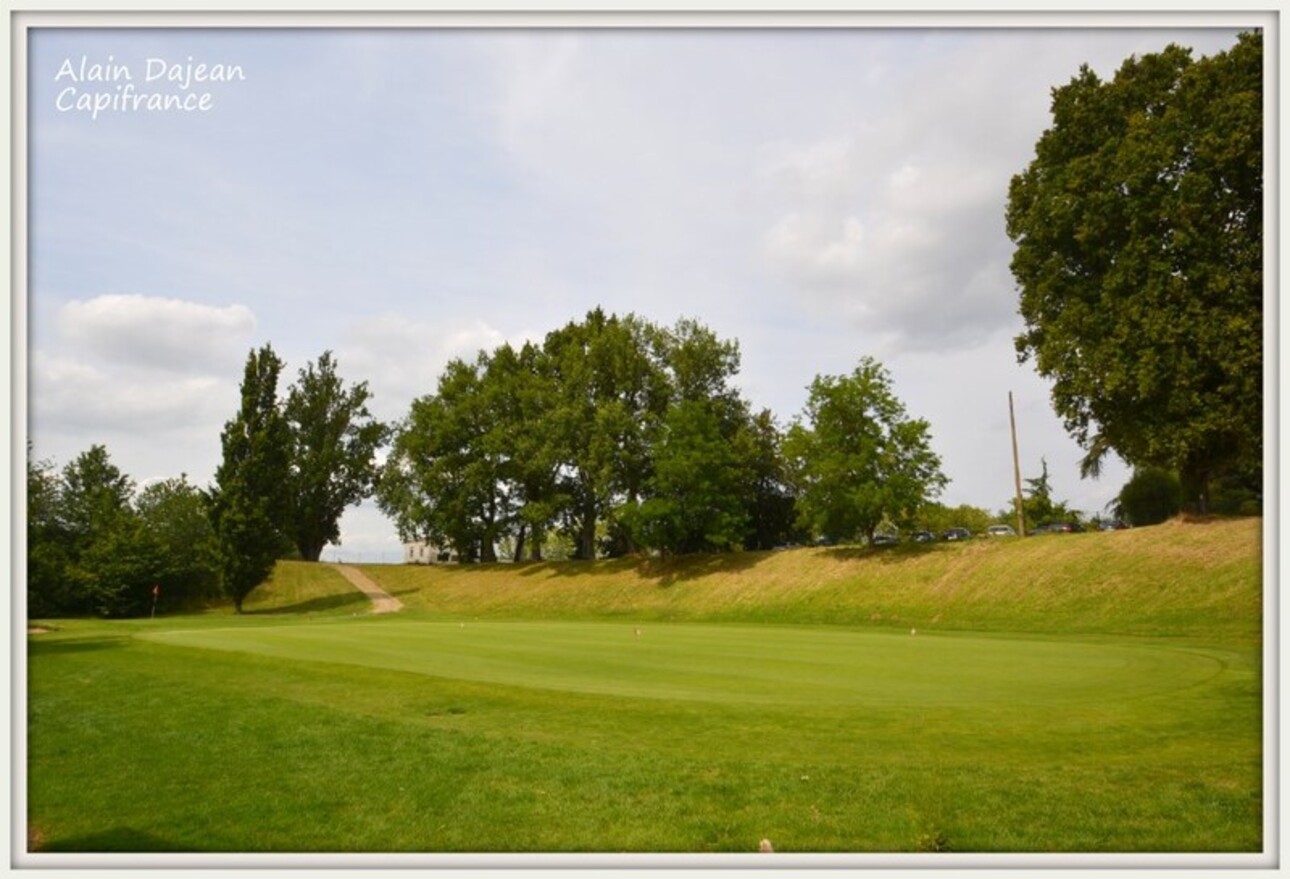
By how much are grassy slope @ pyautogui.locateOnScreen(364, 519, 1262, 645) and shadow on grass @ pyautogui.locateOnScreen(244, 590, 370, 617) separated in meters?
3.27

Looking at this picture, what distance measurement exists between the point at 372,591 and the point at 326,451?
16994mm

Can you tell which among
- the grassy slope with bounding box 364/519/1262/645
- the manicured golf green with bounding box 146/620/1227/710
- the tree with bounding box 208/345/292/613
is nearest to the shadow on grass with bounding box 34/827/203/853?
the manicured golf green with bounding box 146/620/1227/710

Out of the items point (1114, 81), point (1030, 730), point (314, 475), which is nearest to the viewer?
point (1030, 730)

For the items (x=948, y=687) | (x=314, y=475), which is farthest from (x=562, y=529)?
(x=948, y=687)

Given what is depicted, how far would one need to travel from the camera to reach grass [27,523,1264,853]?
709cm

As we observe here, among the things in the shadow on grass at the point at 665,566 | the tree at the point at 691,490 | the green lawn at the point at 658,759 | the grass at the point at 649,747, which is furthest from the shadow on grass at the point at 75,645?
the shadow on grass at the point at 665,566

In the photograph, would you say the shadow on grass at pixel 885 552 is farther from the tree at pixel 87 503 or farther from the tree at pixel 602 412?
the tree at pixel 87 503

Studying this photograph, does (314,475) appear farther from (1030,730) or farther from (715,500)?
(1030,730)

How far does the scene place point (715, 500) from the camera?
5059 cm

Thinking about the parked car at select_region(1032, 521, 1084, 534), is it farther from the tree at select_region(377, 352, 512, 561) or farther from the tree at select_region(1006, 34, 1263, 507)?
the tree at select_region(377, 352, 512, 561)

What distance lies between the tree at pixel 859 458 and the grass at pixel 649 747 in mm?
20770

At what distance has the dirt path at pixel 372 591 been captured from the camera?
54.8 m

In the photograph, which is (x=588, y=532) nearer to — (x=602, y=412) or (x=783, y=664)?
(x=602, y=412)
